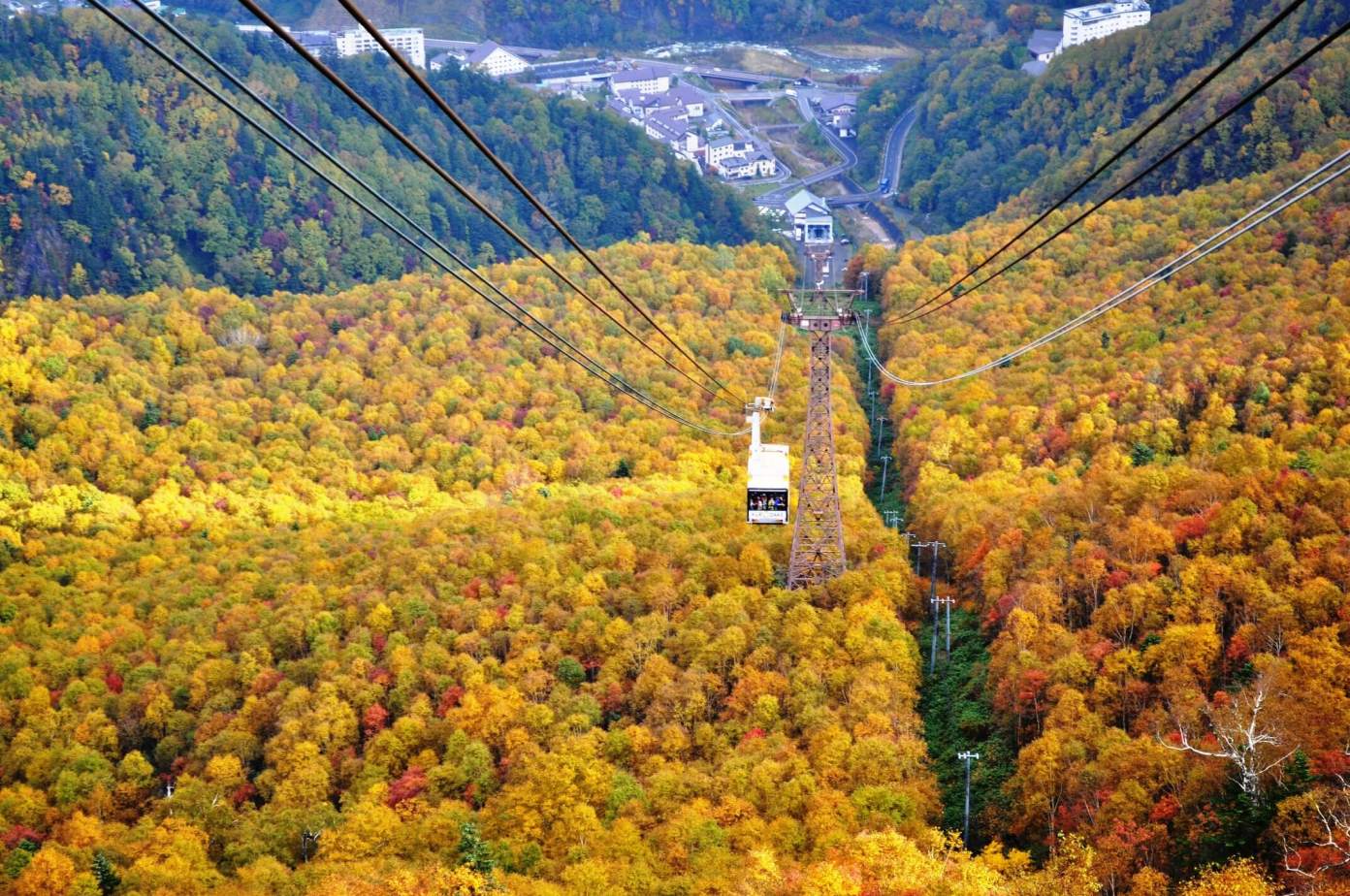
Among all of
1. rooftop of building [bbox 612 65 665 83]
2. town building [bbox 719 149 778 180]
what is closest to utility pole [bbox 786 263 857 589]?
town building [bbox 719 149 778 180]

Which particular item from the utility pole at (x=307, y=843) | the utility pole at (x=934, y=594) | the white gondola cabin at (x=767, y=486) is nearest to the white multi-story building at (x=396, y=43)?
the utility pole at (x=934, y=594)

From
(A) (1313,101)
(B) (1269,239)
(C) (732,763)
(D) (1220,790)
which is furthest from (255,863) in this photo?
(A) (1313,101)

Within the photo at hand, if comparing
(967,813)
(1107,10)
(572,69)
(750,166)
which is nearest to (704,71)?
(572,69)

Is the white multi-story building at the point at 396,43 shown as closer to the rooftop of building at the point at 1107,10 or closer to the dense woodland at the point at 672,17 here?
the dense woodland at the point at 672,17

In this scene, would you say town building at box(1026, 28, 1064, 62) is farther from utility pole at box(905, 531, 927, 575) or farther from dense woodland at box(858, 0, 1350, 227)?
utility pole at box(905, 531, 927, 575)

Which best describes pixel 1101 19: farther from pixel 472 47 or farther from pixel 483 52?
pixel 472 47

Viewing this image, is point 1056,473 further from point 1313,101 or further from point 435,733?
point 1313,101
